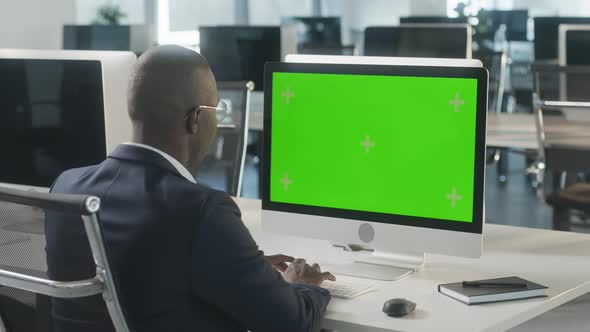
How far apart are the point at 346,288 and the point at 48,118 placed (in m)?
1.08

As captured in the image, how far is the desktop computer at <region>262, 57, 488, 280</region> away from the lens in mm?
2258

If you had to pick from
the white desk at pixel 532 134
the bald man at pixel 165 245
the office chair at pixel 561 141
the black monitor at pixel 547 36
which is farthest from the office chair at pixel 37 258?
the black monitor at pixel 547 36

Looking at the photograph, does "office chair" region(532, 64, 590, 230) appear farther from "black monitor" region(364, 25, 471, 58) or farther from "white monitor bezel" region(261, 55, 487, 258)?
"white monitor bezel" region(261, 55, 487, 258)

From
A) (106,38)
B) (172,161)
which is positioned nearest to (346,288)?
(172,161)

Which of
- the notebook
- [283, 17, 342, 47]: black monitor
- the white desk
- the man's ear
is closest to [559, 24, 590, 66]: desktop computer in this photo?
the white desk

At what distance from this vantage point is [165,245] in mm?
1746

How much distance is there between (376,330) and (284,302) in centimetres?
24

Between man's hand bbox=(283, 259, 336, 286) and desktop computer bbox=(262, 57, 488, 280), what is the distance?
193 millimetres

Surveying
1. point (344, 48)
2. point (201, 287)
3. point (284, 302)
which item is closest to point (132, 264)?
point (201, 287)

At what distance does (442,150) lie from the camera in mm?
2287

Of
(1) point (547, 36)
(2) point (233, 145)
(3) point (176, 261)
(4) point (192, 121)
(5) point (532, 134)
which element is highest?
(4) point (192, 121)

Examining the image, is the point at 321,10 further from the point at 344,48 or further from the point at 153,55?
the point at 153,55

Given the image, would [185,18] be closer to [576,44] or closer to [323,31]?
[323,31]

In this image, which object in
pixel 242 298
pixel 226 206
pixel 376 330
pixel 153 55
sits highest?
pixel 153 55
